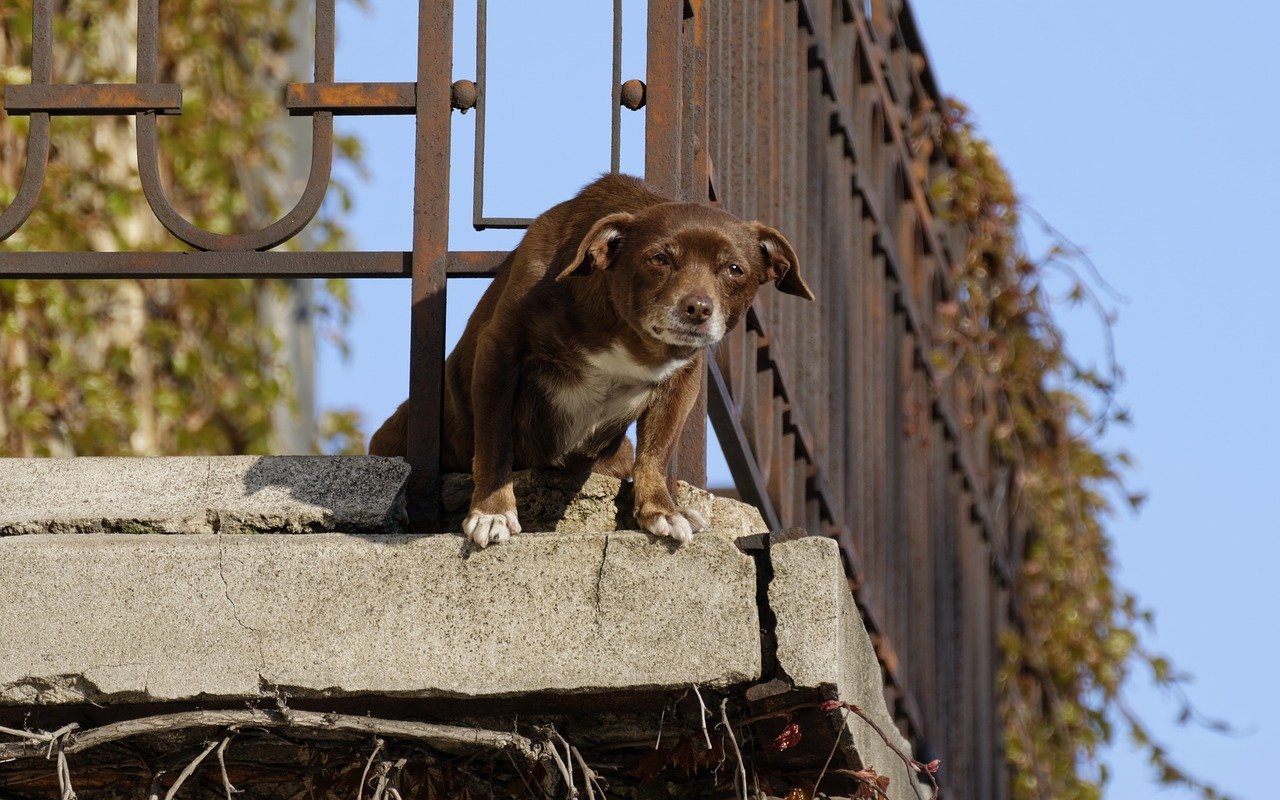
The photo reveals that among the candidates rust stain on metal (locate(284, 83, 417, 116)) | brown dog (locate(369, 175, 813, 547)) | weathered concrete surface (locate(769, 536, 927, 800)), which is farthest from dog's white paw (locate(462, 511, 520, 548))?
rust stain on metal (locate(284, 83, 417, 116))

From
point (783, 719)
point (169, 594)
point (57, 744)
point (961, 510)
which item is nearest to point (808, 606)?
point (783, 719)

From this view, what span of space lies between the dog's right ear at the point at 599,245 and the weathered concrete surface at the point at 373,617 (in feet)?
2.17

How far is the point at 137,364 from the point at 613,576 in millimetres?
5269

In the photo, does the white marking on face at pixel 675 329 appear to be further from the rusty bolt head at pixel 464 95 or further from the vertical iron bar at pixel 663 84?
the rusty bolt head at pixel 464 95

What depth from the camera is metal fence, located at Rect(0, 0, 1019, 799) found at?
140 inches

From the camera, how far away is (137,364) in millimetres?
7949

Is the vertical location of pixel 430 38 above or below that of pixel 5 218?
above

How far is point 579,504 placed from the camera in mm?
3664

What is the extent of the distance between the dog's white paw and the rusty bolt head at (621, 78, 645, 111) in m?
0.86

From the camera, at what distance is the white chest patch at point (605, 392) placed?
3.76 metres

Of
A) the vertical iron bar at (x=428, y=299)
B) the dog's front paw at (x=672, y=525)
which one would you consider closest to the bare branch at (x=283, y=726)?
the dog's front paw at (x=672, y=525)

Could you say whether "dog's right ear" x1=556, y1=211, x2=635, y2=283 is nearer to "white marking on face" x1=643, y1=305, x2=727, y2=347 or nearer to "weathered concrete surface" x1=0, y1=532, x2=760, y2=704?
"white marking on face" x1=643, y1=305, x2=727, y2=347

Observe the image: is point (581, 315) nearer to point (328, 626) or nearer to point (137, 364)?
point (328, 626)

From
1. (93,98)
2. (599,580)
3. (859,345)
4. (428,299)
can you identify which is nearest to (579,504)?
(428,299)
